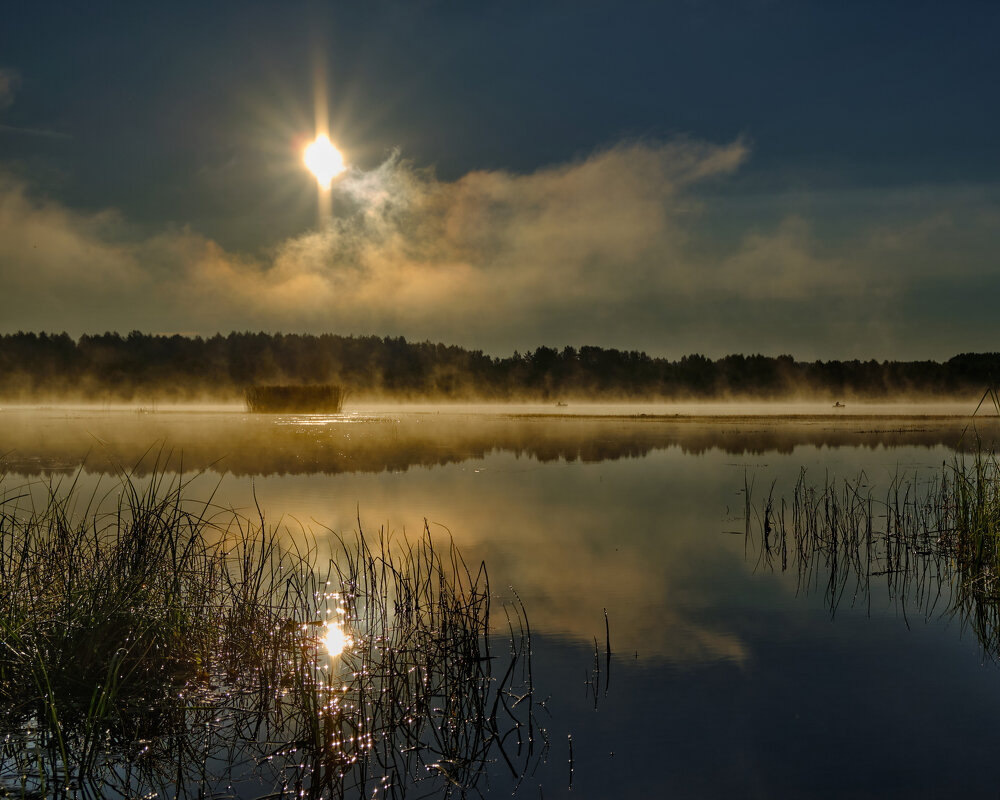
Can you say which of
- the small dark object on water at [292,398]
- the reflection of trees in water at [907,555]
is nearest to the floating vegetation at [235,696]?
the reflection of trees in water at [907,555]

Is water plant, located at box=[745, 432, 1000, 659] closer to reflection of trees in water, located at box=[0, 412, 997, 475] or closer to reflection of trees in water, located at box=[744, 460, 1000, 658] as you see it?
reflection of trees in water, located at box=[744, 460, 1000, 658]

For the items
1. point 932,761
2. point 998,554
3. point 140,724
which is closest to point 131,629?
point 140,724

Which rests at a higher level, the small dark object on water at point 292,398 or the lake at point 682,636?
the small dark object on water at point 292,398

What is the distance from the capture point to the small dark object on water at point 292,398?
1438 inches

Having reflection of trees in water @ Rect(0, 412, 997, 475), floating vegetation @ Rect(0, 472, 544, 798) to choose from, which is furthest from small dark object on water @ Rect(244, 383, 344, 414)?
floating vegetation @ Rect(0, 472, 544, 798)

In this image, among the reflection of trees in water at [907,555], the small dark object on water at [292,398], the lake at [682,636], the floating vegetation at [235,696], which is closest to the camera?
the floating vegetation at [235,696]

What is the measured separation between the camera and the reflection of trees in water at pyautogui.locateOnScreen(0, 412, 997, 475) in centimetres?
1499

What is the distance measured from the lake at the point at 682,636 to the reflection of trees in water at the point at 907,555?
11cm

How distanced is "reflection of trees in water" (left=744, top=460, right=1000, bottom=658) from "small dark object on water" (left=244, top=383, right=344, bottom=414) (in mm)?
29560

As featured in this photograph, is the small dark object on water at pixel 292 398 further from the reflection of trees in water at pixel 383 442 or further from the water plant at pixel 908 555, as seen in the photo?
the water plant at pixel 908 555

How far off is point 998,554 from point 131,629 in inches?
208

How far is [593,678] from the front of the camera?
4.36 meters

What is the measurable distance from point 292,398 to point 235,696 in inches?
1327

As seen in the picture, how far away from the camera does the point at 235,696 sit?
4.02 meters
